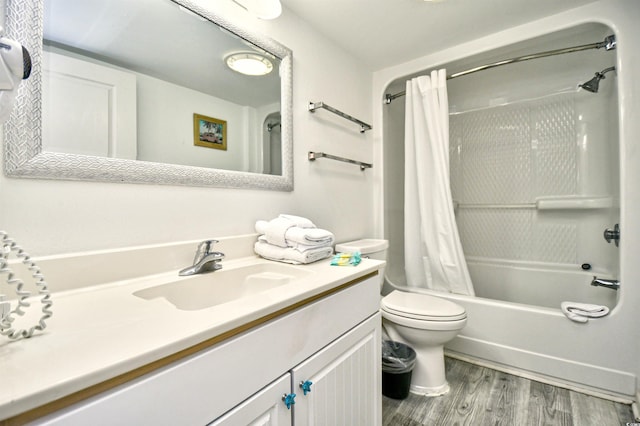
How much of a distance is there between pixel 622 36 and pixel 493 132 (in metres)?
0.99

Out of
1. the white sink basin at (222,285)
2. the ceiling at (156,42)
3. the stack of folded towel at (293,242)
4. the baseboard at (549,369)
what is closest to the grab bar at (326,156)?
the ceiling at (156,42)

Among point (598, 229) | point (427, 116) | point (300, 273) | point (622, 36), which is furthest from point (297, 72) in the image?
point (598, 229)

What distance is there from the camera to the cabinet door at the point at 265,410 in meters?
0.58

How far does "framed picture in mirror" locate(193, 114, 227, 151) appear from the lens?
3.65ft

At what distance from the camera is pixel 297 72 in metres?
1.52

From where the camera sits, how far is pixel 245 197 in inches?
49.2

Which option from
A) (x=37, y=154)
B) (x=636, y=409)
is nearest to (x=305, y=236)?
(x=37, y=154)

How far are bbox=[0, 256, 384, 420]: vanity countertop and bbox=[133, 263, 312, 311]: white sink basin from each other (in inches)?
3.4

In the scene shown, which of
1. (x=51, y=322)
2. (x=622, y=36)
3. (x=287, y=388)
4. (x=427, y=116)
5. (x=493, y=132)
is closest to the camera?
(x=51, y=322)

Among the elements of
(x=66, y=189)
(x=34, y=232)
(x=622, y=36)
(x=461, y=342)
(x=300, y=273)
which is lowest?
(x=461, y=342)

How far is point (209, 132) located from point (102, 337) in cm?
87

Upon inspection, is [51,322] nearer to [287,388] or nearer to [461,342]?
[287,388]

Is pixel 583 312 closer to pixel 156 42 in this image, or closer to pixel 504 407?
pixel 504 407

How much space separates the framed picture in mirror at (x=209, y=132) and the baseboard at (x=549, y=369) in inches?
73.1
